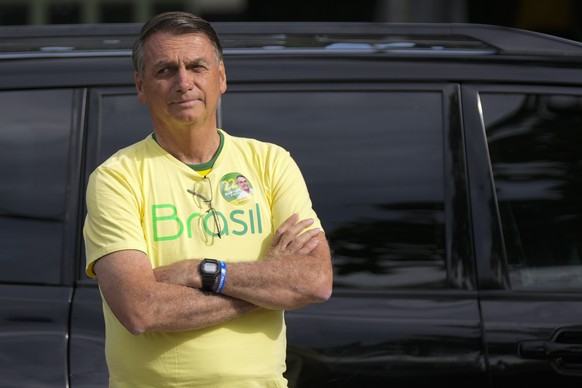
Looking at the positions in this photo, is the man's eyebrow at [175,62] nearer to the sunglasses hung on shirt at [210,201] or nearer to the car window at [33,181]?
the sunglasses hung on shirt at [210,201]

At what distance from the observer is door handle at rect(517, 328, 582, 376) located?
291cm

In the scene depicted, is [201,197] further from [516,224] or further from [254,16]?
[254,16]

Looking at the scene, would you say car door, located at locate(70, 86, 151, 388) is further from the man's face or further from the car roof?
the man's face

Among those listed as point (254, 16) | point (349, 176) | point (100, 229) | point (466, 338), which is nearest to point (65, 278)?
point (100, 229)

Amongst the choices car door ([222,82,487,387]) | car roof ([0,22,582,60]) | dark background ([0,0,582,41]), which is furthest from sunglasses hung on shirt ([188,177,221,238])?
dark background ([0,0,582,41])

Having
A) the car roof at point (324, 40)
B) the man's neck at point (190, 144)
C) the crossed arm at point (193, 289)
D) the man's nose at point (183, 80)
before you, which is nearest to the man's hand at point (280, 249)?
the crossed arm at point (193, 289)

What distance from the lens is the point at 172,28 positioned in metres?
2.54

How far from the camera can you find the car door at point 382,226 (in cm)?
290

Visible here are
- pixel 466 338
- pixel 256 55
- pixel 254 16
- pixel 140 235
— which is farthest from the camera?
pixel 254 16

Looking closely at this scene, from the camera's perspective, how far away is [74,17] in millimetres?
10453

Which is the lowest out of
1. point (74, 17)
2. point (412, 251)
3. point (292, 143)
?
point (74, 17)

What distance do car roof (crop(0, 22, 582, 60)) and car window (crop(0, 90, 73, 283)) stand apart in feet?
0.61

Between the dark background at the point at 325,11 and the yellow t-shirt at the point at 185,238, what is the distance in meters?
7.12

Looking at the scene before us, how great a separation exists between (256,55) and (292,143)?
0.29 meters
